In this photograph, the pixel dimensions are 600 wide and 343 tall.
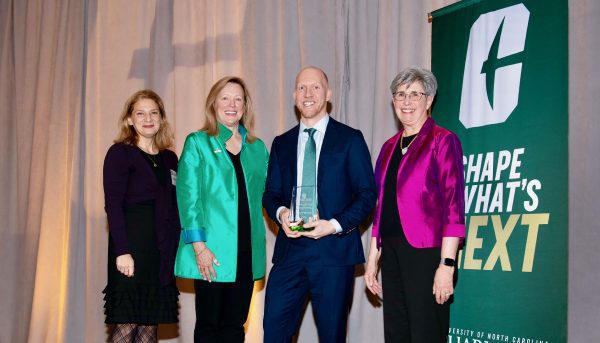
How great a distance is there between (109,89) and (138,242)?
7.74 ft

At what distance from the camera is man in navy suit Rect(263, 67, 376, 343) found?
2.80 m

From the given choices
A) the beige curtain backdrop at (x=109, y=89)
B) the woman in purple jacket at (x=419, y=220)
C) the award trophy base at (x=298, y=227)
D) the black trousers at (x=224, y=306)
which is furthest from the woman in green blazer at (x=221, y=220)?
the beige curtain backdrop at (x=109, y=89)

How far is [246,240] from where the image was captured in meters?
3.05

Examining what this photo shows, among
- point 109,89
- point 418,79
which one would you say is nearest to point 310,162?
point 418,79

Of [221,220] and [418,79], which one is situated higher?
[418,79]

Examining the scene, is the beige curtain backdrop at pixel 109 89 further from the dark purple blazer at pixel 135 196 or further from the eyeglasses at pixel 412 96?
the dark purple blazer at pixel 135 196

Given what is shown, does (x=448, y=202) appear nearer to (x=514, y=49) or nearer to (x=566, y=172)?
(x=566, y=172)

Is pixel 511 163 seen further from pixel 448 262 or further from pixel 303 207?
pixel 303 207

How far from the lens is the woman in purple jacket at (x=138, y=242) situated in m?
3.08

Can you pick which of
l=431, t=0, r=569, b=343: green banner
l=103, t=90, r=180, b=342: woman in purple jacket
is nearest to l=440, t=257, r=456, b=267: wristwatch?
l=431, t=0, r=569, b=343: green banner

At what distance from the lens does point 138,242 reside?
313cm

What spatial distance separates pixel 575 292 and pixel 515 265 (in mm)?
314

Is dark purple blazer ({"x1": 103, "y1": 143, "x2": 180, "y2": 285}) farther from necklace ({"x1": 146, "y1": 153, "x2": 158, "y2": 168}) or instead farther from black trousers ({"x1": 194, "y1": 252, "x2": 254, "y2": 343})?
black trousers ({"x1": 194, "y1": 252, "x2": 254, "y2": 343})

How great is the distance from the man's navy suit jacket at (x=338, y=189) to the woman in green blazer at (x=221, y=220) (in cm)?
15
